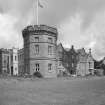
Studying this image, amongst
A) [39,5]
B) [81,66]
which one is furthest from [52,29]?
[81,66]

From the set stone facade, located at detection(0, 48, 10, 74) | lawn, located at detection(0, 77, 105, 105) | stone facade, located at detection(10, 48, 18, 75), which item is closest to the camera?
lawn, located at detection(0, 77, 105, 105)

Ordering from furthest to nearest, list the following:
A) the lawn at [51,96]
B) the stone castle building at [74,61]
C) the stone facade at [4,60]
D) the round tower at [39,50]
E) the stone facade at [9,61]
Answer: the stone facade at [4,60]
the stone facade at [9,61]
the stone castle building at [74,61]
the round tower at [39,50]
the lawn at [51,96]

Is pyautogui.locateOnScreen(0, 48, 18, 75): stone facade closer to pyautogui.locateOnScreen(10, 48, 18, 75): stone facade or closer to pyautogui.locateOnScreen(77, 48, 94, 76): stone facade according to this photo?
pyautogui.locateOnScreen(10, 48, 18, 75): stone facade

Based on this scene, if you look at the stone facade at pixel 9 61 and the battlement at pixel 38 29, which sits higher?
the battlement at pixel 38 29

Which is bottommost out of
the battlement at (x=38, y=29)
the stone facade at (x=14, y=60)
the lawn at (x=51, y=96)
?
the lawn at (x=51, y=96)

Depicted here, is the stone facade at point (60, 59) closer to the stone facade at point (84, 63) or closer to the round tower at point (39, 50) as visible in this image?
the stone facade at point (84, 63)

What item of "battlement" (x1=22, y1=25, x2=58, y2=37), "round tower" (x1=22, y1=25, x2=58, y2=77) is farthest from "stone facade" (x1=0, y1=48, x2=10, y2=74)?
"battlement" (x1=22, y1=25, x2=58, y2=37)

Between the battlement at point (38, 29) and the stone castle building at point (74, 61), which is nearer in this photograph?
the battlement at point (38, 29)

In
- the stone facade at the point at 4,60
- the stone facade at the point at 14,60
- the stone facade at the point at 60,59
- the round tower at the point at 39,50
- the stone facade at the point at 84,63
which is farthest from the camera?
the stone facade at the point at 4,60

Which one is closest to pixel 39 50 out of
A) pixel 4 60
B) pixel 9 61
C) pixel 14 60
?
pixel 14 60

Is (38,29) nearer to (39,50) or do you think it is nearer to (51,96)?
(39,50)

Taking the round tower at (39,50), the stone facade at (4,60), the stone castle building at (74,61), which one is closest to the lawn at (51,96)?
the round tower at (39,50)

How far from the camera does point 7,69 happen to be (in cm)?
5812

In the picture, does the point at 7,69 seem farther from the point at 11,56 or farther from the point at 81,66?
the point at 81,66
